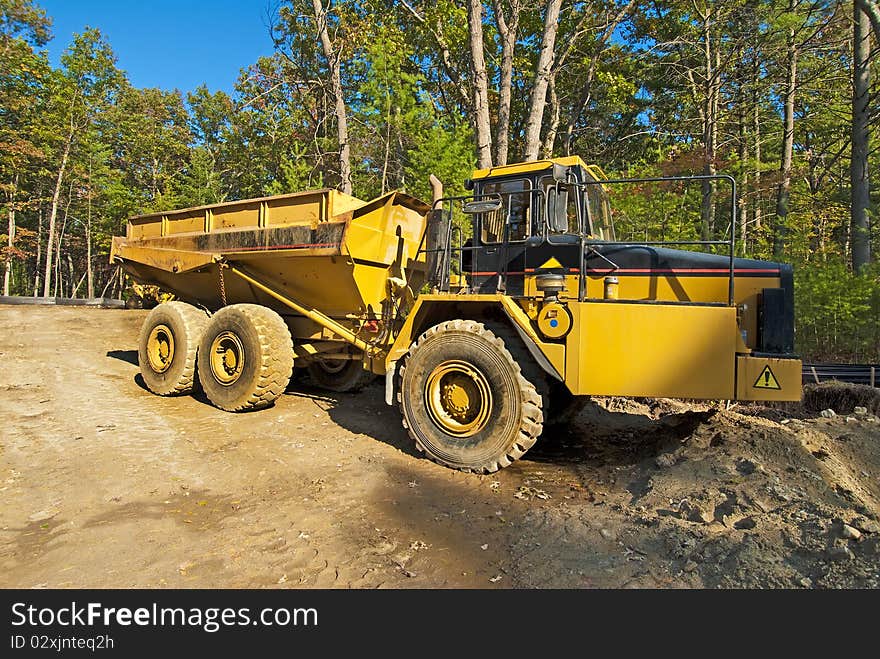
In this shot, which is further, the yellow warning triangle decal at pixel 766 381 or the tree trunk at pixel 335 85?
the tree trunk at pixel 335 85

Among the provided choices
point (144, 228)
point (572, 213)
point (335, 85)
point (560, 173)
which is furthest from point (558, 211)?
point (335, 85)

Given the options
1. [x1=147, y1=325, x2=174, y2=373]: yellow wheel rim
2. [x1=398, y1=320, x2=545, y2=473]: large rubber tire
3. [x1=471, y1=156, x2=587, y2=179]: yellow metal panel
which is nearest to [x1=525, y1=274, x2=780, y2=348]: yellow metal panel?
[x1=398, y1=320, x2=545, y2=473]: large rubber tire

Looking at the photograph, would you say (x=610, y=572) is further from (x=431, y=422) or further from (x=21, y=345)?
(x=21, y=345)

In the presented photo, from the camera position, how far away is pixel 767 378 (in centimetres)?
439

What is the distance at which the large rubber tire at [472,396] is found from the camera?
193 inches

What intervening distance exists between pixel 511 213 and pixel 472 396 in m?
1.96

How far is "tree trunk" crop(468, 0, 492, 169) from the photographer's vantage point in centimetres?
1136

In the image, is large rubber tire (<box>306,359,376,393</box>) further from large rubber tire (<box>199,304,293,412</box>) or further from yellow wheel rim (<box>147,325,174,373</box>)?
yellow wheel rim (<box>147,325,174,373</box>)

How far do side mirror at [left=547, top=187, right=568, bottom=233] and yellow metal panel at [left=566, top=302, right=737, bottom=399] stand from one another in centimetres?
93

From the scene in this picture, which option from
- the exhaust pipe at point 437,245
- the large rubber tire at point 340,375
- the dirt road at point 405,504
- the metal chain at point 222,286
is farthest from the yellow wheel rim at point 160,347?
the exhaust pipe at point 437,245

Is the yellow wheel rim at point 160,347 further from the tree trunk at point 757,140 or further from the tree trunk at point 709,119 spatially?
the tree trunk at point 757,140

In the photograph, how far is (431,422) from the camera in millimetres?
5395

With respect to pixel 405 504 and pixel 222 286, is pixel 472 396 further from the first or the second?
pixel 222 286

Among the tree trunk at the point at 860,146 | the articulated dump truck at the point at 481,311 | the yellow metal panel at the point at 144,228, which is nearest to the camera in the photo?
the articulated dump truck at the point at 481,311
